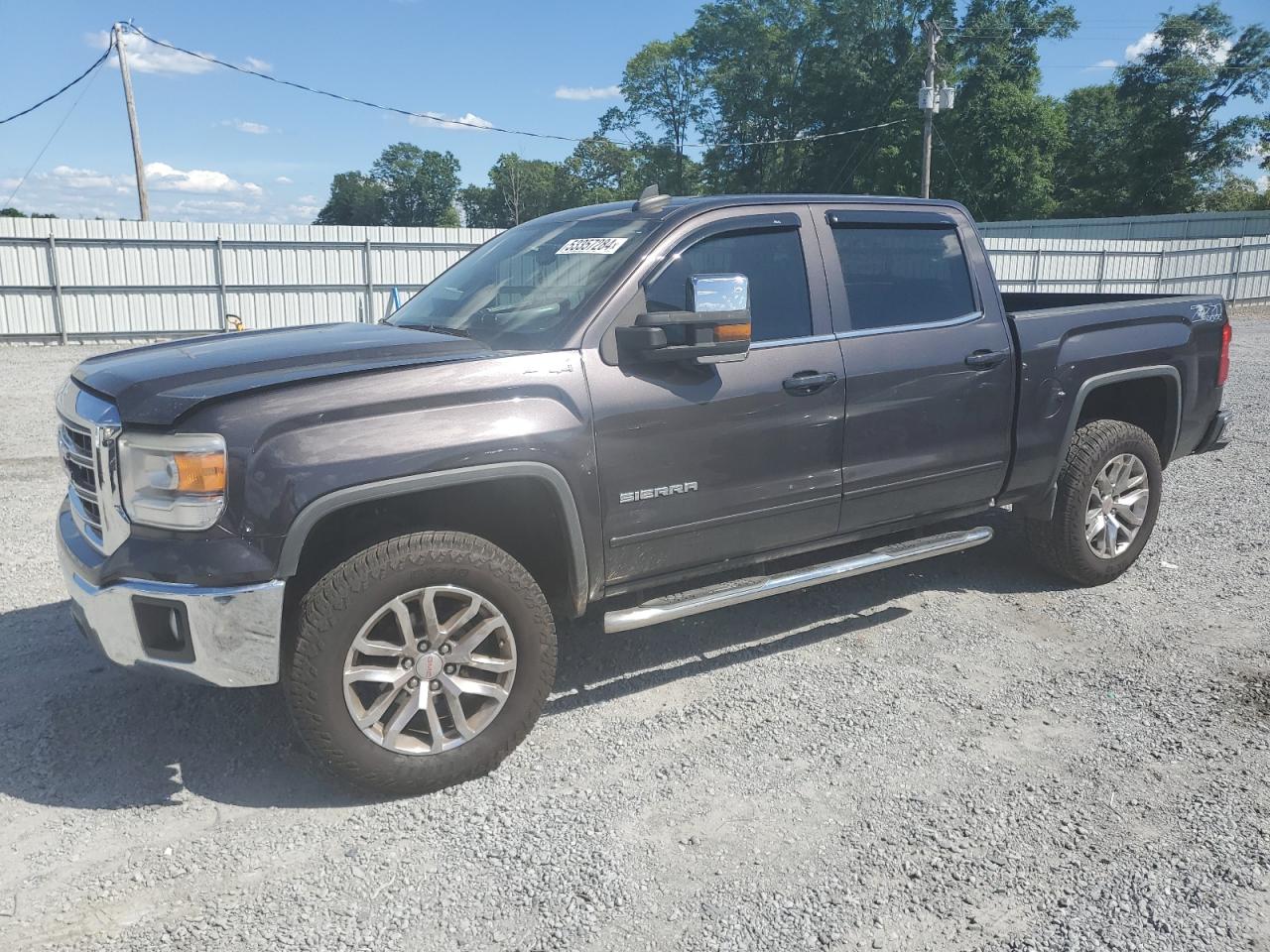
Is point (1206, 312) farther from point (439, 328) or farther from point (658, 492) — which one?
point (439, 328)

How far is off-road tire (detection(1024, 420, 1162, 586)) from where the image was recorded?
4.90 metres

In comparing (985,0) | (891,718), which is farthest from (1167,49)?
(891,718)

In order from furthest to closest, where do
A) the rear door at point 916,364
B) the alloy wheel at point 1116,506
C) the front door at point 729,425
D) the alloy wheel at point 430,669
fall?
the alloy wheel at point 1116,506
the rear door at point 916,364
the front door at point 729,425
the alloy wheel at point 430,669

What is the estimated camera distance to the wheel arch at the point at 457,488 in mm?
2883

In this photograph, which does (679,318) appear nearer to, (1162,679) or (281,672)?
(281,672)

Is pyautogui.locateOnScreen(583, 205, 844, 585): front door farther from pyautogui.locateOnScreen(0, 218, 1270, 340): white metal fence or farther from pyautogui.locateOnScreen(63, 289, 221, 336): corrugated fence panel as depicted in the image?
pyautogui.locateOnScreen(63, 289, 221, 336): corrugated fence panel

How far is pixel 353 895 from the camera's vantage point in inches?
106

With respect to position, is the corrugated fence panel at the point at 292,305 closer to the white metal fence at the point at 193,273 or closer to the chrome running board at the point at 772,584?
the white metal fence at the point at 193,273

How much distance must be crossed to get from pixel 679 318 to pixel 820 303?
939mm

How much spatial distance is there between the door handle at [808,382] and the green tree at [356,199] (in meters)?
109

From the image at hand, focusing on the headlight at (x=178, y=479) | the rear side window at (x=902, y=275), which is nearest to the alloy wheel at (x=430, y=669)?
the headlight at (x=178, y=479)

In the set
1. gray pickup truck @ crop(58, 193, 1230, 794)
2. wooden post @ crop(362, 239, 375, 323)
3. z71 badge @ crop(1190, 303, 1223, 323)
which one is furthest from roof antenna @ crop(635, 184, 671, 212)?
wooden post @ crop(362, 239, 375, 323)

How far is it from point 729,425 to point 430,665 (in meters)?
1.40

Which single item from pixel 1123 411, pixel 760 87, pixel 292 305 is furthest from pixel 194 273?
pixel 760 87
